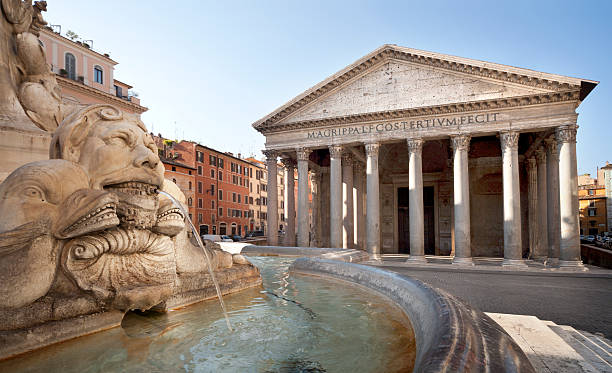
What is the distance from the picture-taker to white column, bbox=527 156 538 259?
1902 centimetres

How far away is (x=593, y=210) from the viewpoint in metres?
51.6

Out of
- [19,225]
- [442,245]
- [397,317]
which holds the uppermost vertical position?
[19,225]

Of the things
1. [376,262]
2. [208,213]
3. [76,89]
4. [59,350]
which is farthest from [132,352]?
[208,213]

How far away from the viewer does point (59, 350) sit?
1.88 meters

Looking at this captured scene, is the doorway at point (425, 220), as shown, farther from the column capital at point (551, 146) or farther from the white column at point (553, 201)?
the column capital at point (551, 146)

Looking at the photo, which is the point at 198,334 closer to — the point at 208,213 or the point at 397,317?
the point at 397,317

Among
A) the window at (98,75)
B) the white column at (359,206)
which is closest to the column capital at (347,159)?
the white column at (359,206)

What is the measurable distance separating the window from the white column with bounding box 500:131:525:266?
28.0m

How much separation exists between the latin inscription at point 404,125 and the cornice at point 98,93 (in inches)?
645

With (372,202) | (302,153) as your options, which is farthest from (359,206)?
(302,153)

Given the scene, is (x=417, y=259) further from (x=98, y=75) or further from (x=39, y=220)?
(x=98, y=75)

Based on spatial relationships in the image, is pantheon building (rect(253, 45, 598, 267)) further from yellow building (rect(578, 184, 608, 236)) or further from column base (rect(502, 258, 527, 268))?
yellow building (rect(578, 184, 608, 236))

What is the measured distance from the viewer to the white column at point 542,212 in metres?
18.0

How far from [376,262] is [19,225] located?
15.0 m
